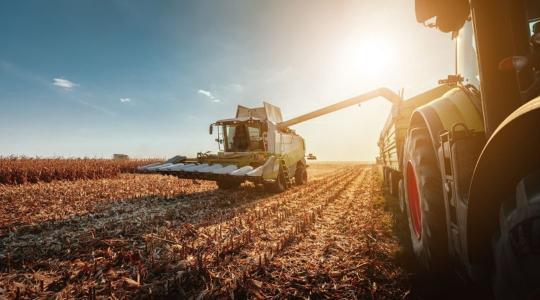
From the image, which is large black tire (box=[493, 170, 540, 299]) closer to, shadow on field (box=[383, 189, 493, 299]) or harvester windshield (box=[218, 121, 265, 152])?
shadow on field (box=[383, 189, 493, 299])

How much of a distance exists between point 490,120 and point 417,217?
169 centimetres

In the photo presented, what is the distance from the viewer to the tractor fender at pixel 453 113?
1961mm

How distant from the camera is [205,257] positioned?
3.62 m

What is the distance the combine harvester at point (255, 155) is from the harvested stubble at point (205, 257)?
2.80m

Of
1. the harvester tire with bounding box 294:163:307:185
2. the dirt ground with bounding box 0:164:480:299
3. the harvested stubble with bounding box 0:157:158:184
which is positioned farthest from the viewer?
the harvester tire with bounding box 294:163:307:185

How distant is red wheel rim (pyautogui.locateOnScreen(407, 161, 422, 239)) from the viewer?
293 cm

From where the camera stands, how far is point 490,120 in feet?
5.23

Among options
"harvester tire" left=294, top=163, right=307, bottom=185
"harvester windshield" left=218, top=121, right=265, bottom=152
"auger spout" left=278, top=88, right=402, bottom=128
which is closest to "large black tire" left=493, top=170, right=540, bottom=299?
"harvester windshield" left=218, top=121, right=265, bottom=152

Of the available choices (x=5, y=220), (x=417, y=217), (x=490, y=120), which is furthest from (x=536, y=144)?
(x=5, y=220)

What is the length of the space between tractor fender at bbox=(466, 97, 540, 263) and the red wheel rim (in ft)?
4.48

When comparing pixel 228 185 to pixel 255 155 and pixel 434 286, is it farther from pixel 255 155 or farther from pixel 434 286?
pixel 434 286

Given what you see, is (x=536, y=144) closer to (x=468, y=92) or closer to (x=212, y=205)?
(x=468, y=92)

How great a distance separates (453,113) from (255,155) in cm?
806

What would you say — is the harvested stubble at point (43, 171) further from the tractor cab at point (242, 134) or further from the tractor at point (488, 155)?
the tractor at point (488, 155)
